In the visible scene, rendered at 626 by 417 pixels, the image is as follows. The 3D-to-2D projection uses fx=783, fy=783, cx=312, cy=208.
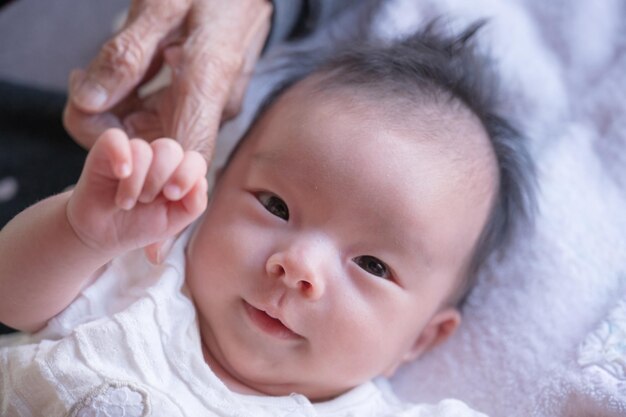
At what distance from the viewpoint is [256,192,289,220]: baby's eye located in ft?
3.40

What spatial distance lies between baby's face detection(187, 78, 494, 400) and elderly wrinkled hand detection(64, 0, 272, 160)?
6.0 inches

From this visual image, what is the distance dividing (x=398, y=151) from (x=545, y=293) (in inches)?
15.3

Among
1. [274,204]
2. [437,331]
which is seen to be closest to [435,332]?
[437,331]

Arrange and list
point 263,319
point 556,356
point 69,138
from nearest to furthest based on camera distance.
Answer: point 263,319 → point 556,356 → point 69,138

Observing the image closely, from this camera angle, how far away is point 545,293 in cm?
123

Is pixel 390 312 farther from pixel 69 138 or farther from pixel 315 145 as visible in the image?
pixel 69 138

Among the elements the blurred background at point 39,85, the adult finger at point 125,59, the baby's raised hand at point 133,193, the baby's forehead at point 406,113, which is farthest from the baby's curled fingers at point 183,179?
the blurred background at point 39,85

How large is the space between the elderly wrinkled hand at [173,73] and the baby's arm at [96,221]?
272 mm

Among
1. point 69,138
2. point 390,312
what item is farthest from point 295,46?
point 390,312

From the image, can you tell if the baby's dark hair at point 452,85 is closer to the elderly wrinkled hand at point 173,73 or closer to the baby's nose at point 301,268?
the elderly wrinkled hand at point 173,73

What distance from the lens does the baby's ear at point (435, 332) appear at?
116 centimetres

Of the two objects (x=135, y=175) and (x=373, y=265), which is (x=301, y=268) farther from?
(x=135, y=175)

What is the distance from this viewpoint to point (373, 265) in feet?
3.40

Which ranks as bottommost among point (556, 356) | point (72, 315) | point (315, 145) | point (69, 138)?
point (69, 138)
